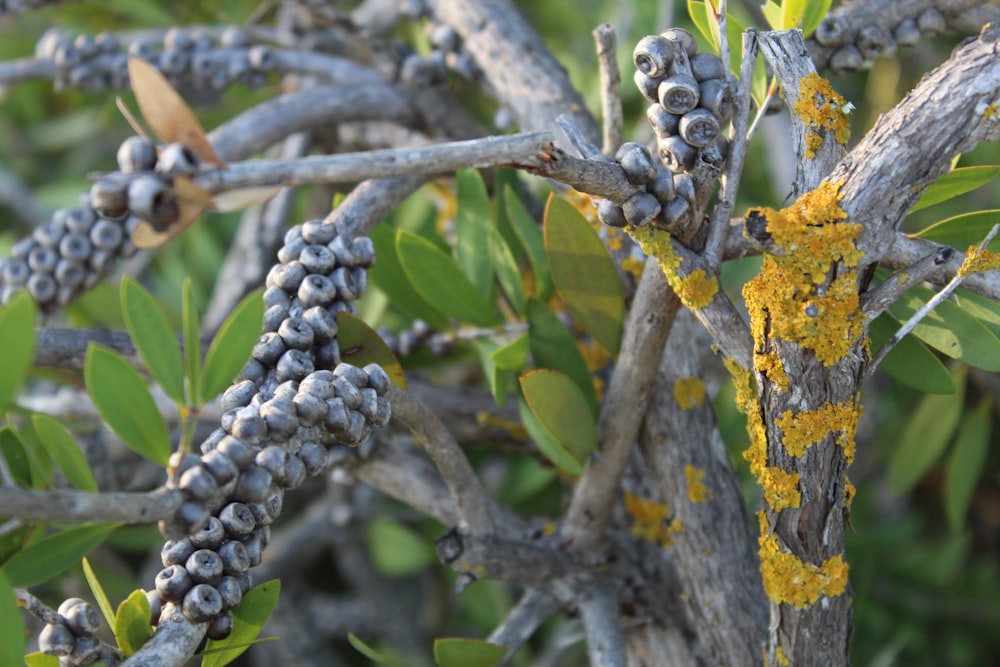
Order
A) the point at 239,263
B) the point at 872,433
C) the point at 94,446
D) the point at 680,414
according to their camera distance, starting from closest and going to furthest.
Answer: the point at 680,414, the point at 94,446, the point at 239,263, the point at 872,433

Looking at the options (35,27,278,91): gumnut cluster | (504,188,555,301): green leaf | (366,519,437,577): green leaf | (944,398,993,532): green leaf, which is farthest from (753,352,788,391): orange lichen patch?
(366,519,437,577): green leaf

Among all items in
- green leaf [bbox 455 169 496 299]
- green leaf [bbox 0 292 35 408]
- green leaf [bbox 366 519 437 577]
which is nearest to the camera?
green leaf [bbox 0 292 35 408]

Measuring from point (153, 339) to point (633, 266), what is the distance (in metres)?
0.56

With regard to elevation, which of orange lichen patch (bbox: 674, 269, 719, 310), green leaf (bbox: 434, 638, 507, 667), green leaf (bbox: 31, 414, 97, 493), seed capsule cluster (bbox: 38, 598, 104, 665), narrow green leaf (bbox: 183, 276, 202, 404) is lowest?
green leaf (bbox: 434, 638, 507, 667)

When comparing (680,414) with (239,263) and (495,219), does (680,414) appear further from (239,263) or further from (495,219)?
(239,263)

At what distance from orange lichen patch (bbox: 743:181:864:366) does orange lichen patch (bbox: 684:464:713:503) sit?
0.90ft

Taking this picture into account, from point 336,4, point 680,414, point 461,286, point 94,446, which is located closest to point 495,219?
point 461,286

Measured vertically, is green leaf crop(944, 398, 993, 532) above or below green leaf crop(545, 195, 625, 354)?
below

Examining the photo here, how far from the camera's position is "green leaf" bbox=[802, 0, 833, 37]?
34.7 inches

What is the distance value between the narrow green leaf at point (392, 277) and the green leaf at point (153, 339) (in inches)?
15.5

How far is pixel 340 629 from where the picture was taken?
179 centimetres

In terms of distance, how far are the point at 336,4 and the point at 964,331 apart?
Result: 1338 mm

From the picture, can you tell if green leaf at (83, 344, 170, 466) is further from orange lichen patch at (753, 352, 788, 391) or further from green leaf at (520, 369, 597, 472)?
orange lichen patch at (753, 352, 788, 391)

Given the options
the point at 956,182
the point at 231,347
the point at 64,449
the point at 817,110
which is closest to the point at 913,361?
the point at 956,182
